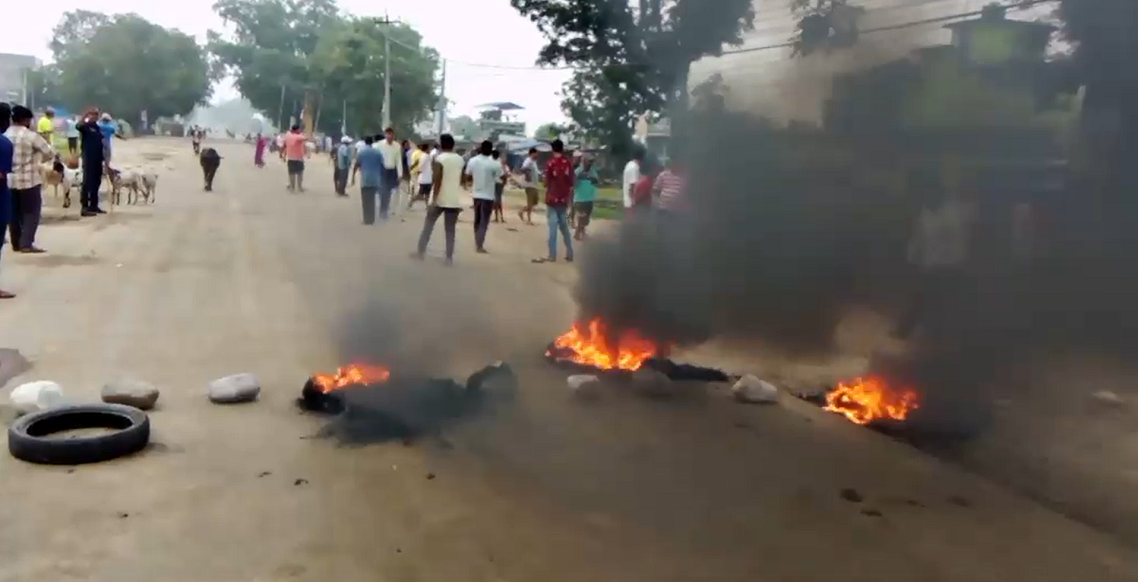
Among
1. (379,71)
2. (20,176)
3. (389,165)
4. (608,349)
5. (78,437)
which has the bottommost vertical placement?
(78,437)

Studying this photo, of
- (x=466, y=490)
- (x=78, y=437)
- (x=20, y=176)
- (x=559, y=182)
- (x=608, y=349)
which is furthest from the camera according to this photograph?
(x=559, y=182)

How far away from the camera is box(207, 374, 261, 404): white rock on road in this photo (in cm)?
615

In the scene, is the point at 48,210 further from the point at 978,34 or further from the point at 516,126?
the point at 516,126

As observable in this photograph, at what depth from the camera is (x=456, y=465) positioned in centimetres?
513

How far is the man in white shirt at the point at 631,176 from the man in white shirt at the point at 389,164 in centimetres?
528

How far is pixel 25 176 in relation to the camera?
10.9m

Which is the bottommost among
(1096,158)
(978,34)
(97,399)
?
(97,399)

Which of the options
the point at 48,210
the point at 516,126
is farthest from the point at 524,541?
the point at 516,126

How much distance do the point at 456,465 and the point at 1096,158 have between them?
406cm

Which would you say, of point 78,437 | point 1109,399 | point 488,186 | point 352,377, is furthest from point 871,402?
point 488,186

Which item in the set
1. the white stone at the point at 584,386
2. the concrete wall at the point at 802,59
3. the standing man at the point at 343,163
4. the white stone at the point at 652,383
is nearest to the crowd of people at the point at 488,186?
the concrete wall at the point at 802,59

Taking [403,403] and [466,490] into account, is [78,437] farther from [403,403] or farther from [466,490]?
[466,490]

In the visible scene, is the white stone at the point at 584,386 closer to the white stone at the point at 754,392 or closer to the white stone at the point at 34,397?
the white stone at the point at 754,392

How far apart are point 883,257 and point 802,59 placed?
4.90 ft
